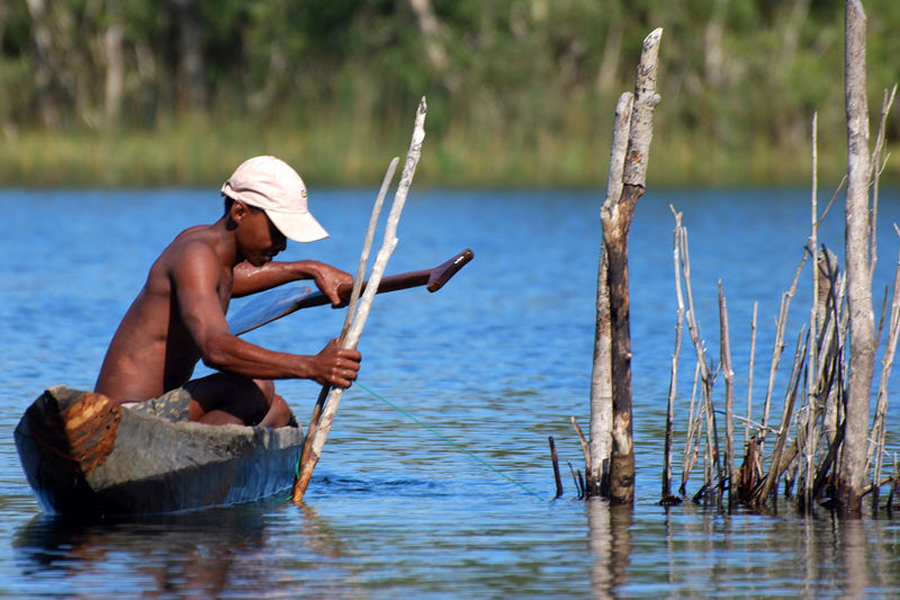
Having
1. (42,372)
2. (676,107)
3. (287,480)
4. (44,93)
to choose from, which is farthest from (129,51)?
(287,480)

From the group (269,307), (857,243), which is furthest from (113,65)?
(857,243)

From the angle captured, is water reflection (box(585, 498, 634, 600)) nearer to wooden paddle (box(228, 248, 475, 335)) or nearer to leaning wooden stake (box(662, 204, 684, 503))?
leaning wooden stake (box(662, 204, 684, 503))

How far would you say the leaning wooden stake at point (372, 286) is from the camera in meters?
7.59

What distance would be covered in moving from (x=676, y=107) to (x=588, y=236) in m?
12.7

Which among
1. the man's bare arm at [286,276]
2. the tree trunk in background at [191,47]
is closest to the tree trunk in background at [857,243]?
the man's bare arm at [286,276]

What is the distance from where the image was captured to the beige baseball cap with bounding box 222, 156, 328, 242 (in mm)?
7336

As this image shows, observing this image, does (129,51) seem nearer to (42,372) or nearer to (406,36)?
(406,36)

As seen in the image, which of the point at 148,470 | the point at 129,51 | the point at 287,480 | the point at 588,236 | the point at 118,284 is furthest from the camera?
the point at 129,51

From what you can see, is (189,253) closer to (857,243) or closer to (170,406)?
(170,406)

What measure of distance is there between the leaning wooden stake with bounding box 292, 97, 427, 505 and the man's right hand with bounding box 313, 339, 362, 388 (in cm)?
17

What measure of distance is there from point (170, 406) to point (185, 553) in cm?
77

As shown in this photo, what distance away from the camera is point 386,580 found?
646 centimetres

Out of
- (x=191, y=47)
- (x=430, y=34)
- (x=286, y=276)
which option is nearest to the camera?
(x=286, y=276)

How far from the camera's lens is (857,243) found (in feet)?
24.2
